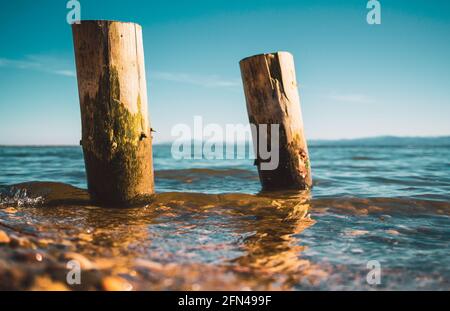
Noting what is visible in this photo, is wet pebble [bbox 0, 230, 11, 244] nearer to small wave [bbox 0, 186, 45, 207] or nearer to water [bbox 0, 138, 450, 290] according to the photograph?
water [bbox 0, 138, 450, 290]

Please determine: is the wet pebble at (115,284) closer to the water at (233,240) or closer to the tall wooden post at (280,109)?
the water at (233,240)

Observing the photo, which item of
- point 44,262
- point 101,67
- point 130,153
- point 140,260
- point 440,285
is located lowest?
point 440,285

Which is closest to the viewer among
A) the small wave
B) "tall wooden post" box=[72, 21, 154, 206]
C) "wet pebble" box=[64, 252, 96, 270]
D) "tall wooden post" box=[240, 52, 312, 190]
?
"wet pebble" box=[64, 252, 96, 270]

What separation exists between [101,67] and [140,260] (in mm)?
2252

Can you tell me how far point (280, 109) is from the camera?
487cm

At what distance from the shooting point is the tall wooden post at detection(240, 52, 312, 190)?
15.8ft

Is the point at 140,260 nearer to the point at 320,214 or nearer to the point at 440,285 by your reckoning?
the point at 440,285

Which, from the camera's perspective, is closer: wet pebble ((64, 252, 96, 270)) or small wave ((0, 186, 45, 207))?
wet pebble ((64, 252, 96, 270))

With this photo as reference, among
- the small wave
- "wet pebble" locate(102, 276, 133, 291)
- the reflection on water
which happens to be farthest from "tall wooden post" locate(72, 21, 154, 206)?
"wet pebble" locate(102, 276, 133, 291)

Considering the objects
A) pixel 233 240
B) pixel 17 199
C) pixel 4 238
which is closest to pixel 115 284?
pixel 4 238

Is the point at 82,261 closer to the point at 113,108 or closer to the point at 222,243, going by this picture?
the point at 222,243

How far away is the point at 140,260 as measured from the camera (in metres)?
2.30

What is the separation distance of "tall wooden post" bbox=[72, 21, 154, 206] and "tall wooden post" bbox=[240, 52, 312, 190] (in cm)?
175

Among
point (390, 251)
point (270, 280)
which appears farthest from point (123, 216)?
point (390, 251)
